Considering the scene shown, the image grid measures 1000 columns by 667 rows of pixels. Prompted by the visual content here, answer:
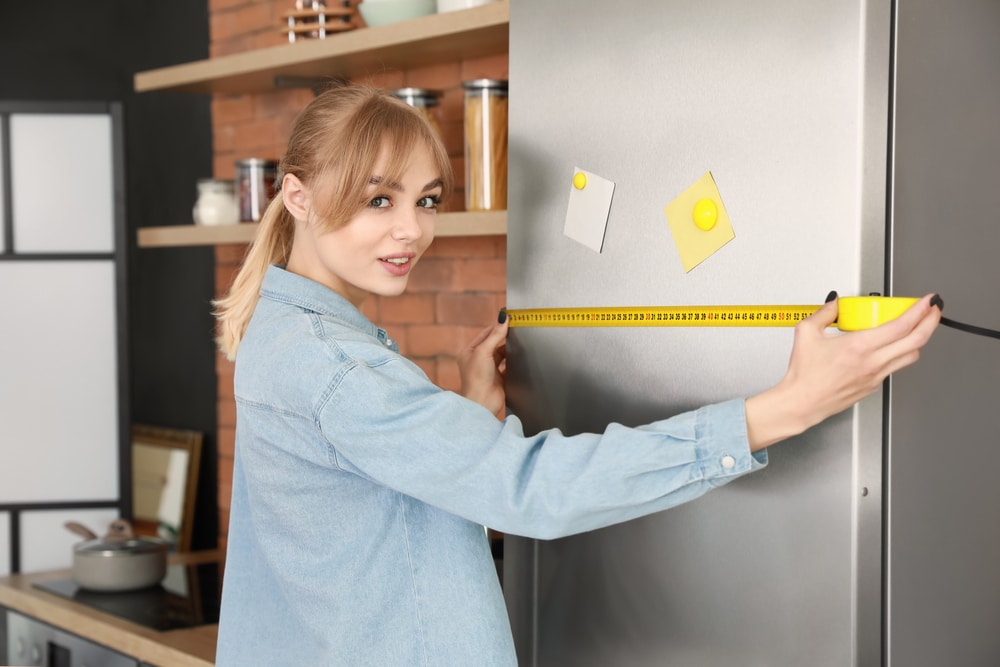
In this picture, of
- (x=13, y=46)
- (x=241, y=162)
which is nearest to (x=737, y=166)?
(x=241, y=162)

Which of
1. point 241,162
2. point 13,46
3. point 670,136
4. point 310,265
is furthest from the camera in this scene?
point 13,46

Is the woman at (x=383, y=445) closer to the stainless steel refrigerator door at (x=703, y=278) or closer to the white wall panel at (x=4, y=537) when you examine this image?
the stainless steel refrigerator door at (x=703, y=278)

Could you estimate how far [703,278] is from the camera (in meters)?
1.34

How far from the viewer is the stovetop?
2.63 m

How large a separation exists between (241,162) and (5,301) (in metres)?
1.15

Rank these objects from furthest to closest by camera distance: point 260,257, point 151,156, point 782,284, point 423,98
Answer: point 151,156, point 423,98, point 260,257, point 782,284

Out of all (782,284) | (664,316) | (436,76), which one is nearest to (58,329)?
(436,76)

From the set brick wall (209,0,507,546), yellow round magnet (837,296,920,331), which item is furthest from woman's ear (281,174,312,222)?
brick wall (209,0,507,546)

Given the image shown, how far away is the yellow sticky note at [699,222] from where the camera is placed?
1.32m

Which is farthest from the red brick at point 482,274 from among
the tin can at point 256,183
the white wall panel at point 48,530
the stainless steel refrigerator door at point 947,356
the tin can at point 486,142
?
the white wall panel at point 48,530

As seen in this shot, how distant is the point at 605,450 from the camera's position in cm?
122

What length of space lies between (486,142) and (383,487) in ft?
3.02

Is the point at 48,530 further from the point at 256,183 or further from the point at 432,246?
the point at 432,246

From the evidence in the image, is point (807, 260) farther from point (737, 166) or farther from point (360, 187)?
point (360, 187)
